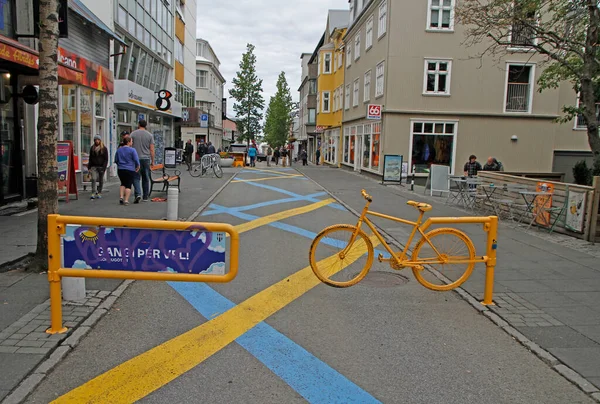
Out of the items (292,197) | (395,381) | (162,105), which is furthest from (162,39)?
(395,381)

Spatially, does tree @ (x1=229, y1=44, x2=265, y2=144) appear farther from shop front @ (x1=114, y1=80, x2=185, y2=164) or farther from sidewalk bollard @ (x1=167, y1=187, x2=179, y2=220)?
sidewalk bollard @ (x1=167, y1=187, x2=179, y2=220)

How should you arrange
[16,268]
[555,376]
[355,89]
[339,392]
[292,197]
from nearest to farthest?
[339,392] < [555,376] < [16,268] < [292,197] < [355,89]

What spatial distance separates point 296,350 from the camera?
14.3ft

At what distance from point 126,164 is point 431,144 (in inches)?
637

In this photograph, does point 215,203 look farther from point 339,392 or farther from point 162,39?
point 162,39

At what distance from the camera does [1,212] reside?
1052 centimetres

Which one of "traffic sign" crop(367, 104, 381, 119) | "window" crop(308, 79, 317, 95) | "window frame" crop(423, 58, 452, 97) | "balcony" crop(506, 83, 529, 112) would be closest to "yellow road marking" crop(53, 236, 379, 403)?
"traffic sign" crop(367, 104, 381, 119)

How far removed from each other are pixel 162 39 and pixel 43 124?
2496 centimetres

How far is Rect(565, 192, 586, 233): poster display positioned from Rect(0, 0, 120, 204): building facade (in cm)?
989

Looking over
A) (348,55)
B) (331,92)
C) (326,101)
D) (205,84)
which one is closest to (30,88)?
(348,55)

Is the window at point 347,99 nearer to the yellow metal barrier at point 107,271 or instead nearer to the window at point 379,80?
the window at point 379,80

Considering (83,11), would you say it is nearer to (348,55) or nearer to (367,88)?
(367,88)

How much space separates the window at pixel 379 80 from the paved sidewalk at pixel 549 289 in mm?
14758

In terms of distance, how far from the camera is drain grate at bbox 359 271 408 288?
6.48m
